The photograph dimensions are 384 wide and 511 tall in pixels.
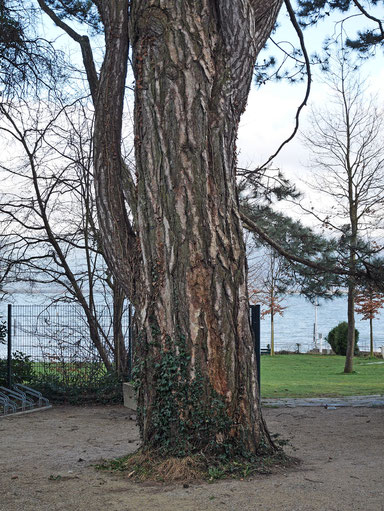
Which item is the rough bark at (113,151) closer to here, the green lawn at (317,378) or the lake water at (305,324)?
the green lawn at (317,378)

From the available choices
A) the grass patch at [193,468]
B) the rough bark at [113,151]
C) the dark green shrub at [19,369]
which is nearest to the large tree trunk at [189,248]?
the grass patch at [193,468]

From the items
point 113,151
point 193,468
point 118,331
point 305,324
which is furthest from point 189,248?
point 305,324

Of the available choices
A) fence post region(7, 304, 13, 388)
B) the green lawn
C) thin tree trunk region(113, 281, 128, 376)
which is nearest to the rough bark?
thin tree trunk region(113, 281, 128, 376)

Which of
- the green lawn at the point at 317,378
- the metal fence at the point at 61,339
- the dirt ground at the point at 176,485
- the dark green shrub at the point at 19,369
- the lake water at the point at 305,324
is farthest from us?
the lake water at the point at 305,324

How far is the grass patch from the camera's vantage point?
429cm

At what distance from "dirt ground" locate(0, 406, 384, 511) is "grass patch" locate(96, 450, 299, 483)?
11 cm

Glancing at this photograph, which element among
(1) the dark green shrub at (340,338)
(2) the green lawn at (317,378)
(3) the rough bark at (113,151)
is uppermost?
(3) the rough bark at (113,151)

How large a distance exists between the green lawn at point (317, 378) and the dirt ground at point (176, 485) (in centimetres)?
608

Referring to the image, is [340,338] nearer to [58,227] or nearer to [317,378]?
[317,378]

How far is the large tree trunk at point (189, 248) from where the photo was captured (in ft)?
14.9

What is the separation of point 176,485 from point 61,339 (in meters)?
7.15

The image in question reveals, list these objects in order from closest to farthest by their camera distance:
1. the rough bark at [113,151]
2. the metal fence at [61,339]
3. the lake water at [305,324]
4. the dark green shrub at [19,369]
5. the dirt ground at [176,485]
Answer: the dirt ground at [176,485]
the rough bark at [113,151]
the metal fence at [61,339]
the dark green shrub at [19,369]
the lake water at [305,324]

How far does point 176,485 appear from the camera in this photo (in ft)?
13.6

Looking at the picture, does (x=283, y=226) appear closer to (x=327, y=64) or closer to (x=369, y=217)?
(x=327, y=64)
